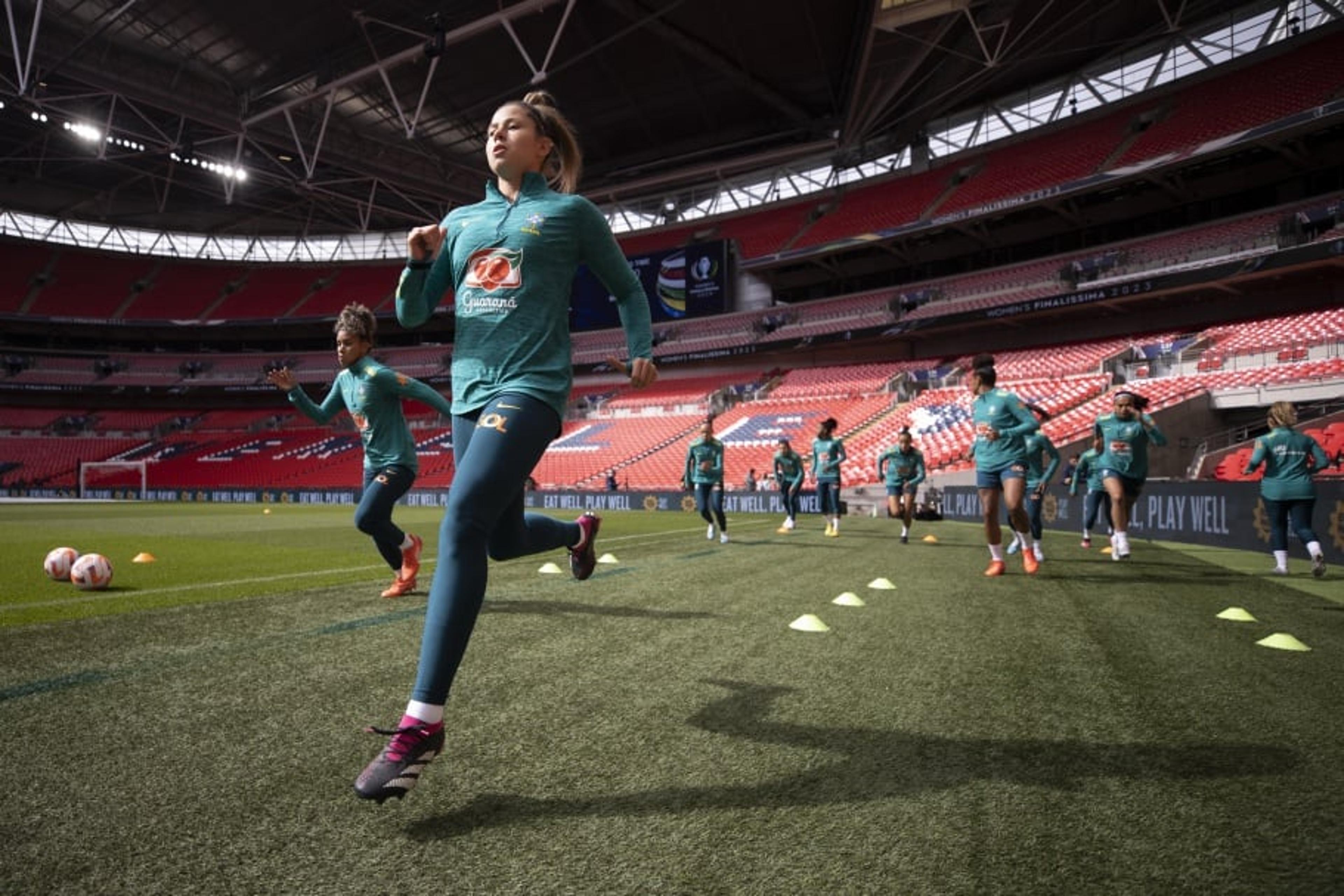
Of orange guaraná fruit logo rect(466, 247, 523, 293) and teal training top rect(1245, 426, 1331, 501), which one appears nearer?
orange guaraná fruit logo rect(466, 247, 523, 293)

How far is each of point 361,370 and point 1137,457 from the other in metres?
9.37

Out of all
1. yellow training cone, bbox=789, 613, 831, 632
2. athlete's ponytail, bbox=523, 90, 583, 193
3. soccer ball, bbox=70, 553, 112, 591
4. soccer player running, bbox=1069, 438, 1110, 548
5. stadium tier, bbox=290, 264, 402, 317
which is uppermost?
stadium tier, bbox=290, 264, 402, 317

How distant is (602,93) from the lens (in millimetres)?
31875

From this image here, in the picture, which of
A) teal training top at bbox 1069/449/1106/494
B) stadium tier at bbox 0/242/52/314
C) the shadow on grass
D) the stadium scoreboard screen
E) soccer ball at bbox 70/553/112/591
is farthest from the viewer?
stadium tier at bbox 0/242/52/314

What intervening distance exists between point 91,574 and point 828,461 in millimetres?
11023

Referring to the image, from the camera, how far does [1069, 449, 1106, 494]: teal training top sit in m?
10.5

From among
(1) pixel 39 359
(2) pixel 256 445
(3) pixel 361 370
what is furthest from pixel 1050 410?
(1) pixel 39 359

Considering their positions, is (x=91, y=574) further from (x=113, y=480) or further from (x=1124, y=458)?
(x=113, y=480)

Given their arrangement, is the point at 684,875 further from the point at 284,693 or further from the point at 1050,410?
the point at 1050,410

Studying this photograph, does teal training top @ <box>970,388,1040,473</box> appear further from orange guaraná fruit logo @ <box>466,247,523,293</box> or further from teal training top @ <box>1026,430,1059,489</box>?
orange guaraná fruit logo @ <box>466,247,523,293</box>

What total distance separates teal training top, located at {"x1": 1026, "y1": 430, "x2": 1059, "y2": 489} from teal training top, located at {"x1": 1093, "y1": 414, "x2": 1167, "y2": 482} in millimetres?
634

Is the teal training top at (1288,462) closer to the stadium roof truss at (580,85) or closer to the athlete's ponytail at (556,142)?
the athlete's ponytail at (556,142)

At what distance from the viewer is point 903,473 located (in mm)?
12539

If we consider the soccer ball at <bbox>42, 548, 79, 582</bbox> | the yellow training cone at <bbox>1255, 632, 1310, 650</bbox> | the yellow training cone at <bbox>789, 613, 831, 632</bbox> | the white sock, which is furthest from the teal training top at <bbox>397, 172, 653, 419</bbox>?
the soccer ball at <bbox>42, 548, 79, 582</bbox>
